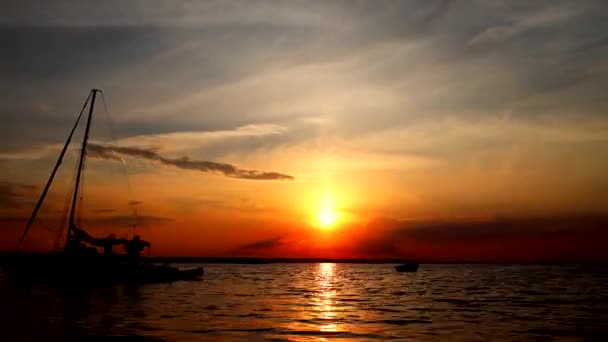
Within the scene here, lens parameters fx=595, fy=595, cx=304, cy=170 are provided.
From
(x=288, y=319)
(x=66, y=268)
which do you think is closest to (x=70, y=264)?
(x=66, y=268)

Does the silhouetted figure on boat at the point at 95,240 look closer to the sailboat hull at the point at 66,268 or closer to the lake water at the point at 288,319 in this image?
the sailboat hull at the point at 66,268

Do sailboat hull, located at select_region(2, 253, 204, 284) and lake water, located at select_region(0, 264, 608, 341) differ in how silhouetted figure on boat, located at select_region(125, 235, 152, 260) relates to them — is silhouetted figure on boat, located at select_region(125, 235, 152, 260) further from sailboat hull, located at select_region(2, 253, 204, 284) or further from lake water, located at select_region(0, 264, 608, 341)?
lake water, located at select_region(0, 264, 608, 341)

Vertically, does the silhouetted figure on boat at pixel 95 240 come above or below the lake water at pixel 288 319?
above

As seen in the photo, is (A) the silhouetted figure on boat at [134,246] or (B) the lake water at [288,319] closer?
(B) the lake water at [288,319]

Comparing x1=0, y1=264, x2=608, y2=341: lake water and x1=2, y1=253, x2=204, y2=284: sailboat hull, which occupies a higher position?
x1=2, y1=253, x2=204, y2=284: sailboat hull

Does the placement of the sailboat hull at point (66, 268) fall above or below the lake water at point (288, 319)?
above

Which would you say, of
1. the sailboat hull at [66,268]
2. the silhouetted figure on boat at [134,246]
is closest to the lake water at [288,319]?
the sailboat hull at [66,268]

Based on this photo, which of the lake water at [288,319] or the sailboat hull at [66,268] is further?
the sailboat hull at [66,268]

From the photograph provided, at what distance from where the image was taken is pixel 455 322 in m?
43.4

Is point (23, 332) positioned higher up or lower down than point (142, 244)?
lower down

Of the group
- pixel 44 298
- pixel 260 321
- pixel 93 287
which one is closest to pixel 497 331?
pixel 260 321

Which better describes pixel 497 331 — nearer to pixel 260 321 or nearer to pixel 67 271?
pixel 260 321

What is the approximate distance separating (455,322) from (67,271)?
52.9m

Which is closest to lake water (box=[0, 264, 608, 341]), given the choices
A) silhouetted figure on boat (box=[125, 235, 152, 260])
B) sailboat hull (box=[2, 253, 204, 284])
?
sailboat hull (box=[2, 253, 204, 284])
